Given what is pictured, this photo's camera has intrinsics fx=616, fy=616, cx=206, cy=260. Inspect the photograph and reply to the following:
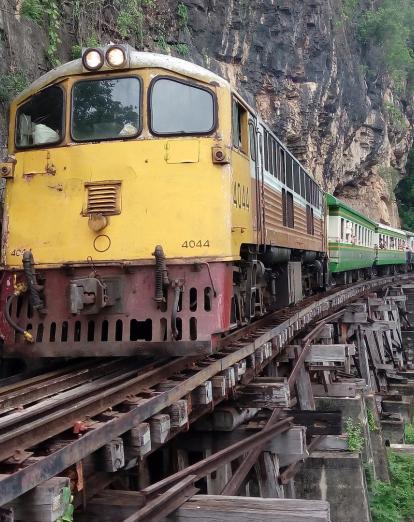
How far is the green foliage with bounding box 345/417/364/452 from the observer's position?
27.4ft

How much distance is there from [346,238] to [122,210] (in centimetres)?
1379

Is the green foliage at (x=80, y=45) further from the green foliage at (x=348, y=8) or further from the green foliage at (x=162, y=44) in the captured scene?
the green foliage at (x=348, y=8)

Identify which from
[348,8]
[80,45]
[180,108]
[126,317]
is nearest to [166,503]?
[126,317]

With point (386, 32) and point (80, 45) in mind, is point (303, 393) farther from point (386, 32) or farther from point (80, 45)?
point (386, 32)

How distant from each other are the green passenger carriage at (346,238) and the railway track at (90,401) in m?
9.86

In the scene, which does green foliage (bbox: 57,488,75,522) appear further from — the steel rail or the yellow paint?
the yellow paint

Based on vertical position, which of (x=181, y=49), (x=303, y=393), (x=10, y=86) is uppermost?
(x=181, y=49)

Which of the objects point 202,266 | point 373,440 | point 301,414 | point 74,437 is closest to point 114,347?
point 202,266

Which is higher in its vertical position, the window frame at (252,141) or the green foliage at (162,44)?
the green foliage at (162,44)

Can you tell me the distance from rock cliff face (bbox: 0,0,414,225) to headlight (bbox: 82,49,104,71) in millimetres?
2992

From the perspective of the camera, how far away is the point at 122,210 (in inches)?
237

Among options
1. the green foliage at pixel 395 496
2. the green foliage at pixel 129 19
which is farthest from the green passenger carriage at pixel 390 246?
the green foliage at pixel 129 19

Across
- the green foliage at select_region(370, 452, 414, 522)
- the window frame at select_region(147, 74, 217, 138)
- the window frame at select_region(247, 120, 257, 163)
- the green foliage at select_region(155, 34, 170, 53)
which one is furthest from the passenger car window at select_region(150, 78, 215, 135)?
the green foliage at select_region(155, 34, 170, 53)

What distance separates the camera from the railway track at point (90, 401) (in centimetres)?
317
